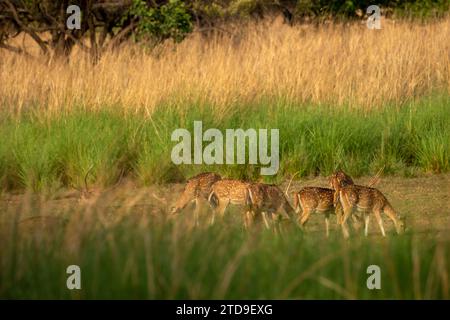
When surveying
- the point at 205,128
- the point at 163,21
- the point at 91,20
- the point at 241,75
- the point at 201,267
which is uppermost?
the point at 91,20

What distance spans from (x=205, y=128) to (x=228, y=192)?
304cm

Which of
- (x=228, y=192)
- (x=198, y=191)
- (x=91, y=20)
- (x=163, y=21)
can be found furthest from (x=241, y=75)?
(x=91, y=20)

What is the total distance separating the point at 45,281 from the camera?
17.0ft

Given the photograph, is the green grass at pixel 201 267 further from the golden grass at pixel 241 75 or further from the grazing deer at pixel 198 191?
the golden grass at pixel 241 75

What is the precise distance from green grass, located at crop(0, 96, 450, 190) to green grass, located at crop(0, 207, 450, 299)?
5.49 metres

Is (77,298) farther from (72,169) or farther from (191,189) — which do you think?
(72,169)

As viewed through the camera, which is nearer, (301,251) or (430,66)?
(301,251)

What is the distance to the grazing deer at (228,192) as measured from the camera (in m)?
8.89

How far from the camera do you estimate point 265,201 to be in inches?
339

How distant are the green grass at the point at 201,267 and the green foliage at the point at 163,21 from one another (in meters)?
12.0

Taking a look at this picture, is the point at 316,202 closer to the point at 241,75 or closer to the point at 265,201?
the point at 265,201

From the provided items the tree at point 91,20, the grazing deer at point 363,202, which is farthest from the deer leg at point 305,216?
the tree at point 91,20

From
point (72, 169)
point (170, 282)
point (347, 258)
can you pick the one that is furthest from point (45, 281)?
point (72, 169)
